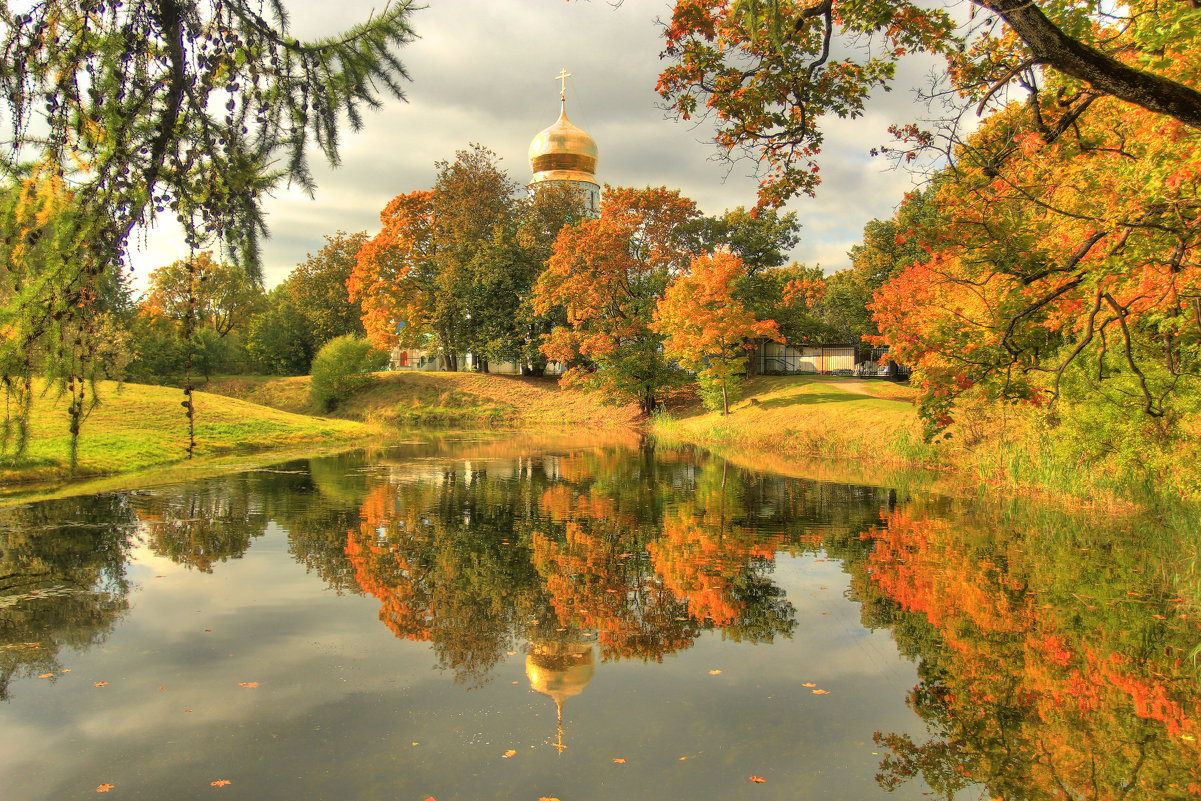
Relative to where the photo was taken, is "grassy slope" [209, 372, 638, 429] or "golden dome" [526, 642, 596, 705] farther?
"grassy slope" [209, 372, 638, 429]

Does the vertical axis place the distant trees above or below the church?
below

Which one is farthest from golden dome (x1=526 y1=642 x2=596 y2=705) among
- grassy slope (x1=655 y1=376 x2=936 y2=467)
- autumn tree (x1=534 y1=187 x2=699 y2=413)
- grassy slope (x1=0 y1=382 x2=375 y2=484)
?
autumn tree (x1=534 y1=187 x2=699 y2=413)

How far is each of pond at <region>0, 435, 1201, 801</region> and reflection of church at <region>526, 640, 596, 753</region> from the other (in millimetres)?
25

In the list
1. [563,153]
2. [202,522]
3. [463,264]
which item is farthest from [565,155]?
[202,522]

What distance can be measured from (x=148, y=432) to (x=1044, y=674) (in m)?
24.0

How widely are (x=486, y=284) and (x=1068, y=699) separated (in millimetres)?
42156

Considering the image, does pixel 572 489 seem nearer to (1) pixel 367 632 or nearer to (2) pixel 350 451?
(1) pixel 367 632

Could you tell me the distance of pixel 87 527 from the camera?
11586 mm

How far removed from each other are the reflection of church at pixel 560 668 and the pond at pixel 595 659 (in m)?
0.02

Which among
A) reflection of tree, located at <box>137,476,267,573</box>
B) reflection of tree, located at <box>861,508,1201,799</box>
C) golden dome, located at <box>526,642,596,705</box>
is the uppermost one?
reflection of tree, located at <box>861,508,1201,799</box>

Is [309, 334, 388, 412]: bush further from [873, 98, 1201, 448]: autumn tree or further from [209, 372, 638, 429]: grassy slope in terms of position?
[873, 98, 1201, 448]: autumn tree

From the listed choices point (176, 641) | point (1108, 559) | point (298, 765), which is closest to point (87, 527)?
point (176, 641)

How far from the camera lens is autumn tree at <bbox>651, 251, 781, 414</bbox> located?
99.2ft

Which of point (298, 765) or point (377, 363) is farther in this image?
point (377, 363)
